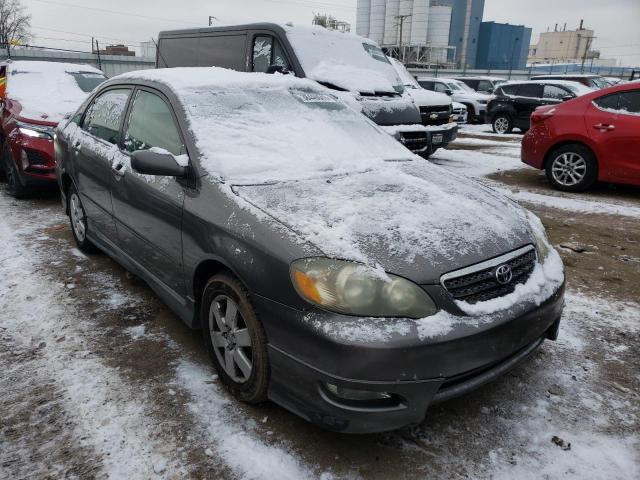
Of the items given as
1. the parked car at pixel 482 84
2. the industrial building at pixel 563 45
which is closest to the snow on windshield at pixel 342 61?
the parked car at pixel 482 84

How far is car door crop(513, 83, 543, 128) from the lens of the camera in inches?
547

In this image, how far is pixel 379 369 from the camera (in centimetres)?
188

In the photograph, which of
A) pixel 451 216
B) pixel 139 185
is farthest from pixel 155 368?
pixel 451 216

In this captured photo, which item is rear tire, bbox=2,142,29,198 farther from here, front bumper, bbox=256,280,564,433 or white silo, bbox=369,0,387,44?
white silo, bbox=369,0,387,44

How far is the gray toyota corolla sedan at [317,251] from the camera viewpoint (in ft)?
6.41

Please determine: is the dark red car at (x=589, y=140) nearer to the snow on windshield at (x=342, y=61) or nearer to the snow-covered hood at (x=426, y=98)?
the snow-covered hood at (x=426, y=98)

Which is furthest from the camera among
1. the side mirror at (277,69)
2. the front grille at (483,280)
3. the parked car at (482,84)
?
the parked car at (482,84)

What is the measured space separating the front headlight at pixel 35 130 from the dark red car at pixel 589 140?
6.44 m

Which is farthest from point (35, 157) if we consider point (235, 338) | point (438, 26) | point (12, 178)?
point (438, 26)

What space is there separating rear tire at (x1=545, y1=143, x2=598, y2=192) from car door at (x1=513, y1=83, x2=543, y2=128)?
295 inches

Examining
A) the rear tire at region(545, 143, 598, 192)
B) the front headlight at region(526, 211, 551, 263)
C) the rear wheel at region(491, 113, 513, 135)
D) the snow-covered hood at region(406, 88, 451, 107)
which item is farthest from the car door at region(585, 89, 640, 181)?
the rear wheel at region(491, 113, 513, 135)

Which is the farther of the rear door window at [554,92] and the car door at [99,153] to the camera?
the rear door window at [554,92]

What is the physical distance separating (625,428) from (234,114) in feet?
8.70

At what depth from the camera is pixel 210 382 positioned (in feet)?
8.66
